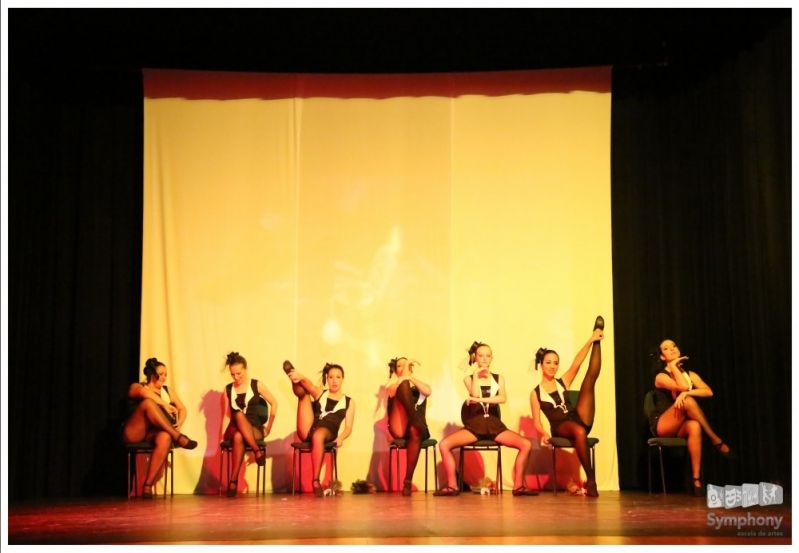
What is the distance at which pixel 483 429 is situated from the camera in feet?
22.2

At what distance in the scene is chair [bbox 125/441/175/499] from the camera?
6.79 meters

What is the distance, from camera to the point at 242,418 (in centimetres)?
686

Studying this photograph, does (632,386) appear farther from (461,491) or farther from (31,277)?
(31,277)

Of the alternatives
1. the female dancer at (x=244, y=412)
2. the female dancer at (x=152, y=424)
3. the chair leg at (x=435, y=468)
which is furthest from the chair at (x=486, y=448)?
the female dancer at (x=152, y=424)

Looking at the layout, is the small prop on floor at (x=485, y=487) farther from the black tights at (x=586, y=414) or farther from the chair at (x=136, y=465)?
the chair at (x=136, y=465)

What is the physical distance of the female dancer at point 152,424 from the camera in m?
6.82

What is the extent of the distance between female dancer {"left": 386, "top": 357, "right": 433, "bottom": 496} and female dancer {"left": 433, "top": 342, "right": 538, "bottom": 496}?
0.21 meters

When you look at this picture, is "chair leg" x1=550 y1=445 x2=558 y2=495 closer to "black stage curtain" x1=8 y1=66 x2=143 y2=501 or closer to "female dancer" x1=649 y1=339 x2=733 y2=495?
"female dancer" x1=649 y1=339 x2=733 y2=495
